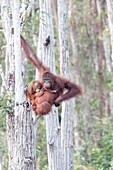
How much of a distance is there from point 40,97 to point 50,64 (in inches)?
16.4

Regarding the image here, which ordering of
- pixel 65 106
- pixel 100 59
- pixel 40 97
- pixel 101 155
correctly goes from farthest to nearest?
pixel 100 59
pixel 101 155
pixel 65 106
pixel 40 97

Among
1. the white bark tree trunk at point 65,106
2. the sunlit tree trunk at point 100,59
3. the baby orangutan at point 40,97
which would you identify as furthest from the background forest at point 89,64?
the baby orangutan at point 40,97

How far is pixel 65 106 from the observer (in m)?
7.27

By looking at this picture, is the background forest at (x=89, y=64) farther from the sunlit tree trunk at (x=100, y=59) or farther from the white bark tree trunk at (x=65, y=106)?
the white bark tree trunk at (x=65, y=106)

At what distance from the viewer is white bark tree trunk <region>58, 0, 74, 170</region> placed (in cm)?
720

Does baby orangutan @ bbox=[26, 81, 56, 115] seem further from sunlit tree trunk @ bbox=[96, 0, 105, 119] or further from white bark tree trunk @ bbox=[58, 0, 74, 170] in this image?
sunlit tree trunk @ bbox=[96, 0, 105, 119]

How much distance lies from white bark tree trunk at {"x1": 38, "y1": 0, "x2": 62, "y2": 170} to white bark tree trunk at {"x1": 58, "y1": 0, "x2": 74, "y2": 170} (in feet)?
1.10

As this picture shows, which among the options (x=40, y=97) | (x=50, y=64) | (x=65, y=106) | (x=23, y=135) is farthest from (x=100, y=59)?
(x=23, y=135)

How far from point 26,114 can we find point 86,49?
12.0 metres

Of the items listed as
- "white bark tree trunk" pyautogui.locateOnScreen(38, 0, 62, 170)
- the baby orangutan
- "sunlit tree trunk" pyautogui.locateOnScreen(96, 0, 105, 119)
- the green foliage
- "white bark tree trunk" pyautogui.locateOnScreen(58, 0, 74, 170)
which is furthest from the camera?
"sunlit tree trunk" pyautogui.locateOnScreen(96, 0, 105, 119)

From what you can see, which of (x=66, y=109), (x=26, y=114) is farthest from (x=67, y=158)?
(x=26, y=114)

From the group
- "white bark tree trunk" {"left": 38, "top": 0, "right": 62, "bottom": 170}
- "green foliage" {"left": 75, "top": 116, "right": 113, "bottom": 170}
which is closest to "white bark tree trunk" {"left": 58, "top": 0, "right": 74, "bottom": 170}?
"white bark tree trunk" {"left": 38, "top": 0, "right": 62, "bottom": 170}

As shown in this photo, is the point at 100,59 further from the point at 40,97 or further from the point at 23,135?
the point at 23,135

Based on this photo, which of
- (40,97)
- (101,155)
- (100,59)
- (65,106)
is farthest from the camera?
(100,59)
